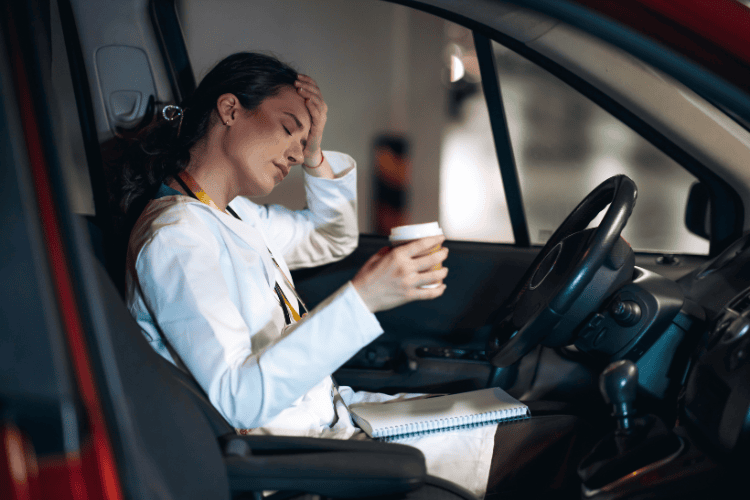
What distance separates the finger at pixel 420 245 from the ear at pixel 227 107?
0.59m

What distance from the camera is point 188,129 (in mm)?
1283

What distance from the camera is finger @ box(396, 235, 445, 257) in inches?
33.5

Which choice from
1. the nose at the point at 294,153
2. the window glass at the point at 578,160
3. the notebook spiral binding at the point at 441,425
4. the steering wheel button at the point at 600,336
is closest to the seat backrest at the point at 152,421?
the notebook spiral binding at the point at 441,425

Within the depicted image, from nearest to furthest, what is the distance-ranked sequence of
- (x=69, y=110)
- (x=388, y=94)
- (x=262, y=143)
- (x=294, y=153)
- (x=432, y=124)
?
(x=262, y=143) < (x=294, y=153) < (x=69, y=110) < (x=388, y=94) < (x=432, y=124)

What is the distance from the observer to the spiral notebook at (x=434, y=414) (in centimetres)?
109

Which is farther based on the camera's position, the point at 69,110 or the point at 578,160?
the point at 578,160

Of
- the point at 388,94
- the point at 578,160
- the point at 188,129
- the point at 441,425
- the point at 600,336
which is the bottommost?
the point at 441,425

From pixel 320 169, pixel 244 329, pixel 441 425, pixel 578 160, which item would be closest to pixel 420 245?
pixel 244 329

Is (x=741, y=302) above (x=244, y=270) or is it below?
below

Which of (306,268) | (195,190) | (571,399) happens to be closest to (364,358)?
(306,268)

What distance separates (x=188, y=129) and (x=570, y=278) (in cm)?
88

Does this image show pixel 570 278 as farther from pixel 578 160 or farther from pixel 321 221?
pixel 578 160

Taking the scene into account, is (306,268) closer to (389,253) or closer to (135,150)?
(135,150)

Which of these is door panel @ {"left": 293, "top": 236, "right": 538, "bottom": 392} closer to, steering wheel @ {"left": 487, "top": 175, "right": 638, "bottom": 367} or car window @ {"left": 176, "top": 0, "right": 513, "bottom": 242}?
car window @ {"left": 176, "top": 0, "right": 513, "bottom": 242}
